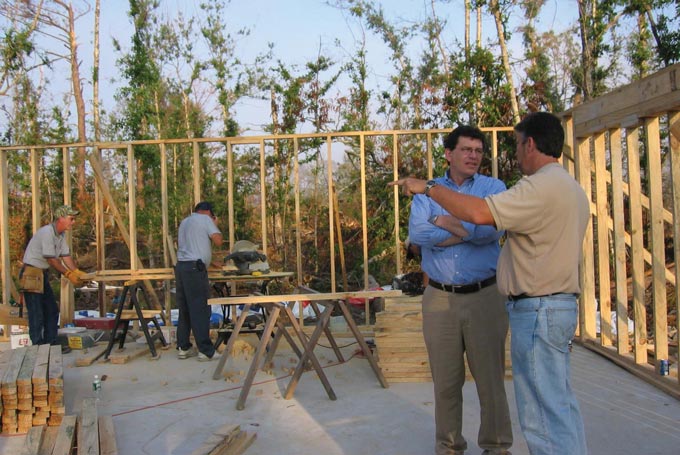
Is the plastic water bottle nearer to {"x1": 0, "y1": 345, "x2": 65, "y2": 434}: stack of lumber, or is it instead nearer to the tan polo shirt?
{"x1": 0, "y1": 345, "x2": 65, "y2": 434}: stack of lumber

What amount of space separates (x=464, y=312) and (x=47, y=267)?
558 centimetres

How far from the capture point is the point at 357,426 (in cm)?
450

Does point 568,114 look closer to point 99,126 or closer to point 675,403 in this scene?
point 675,403

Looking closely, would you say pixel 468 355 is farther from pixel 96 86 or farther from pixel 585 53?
pixel 96 86

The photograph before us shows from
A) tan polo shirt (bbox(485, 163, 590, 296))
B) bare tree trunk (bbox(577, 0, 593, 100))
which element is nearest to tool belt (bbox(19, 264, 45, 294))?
tan polo shirt (bbox(485, 163, 590, 296))

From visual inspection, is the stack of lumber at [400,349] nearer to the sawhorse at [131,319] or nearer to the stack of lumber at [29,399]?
the stack of lumber at [29,399]

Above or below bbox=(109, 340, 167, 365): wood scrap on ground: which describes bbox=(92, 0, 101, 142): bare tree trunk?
above

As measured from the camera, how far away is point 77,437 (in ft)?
13.9

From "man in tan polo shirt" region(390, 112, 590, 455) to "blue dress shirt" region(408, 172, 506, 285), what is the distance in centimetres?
63

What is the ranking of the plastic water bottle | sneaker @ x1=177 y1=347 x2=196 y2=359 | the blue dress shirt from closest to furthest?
the blue dress shirt → the plastic water bottle → sneaker @ x1=177 y1=347 x2=196 y2=359

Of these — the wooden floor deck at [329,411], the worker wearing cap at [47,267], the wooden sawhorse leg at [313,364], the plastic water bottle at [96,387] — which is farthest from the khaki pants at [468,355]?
the worker wearing cap at [47,267]

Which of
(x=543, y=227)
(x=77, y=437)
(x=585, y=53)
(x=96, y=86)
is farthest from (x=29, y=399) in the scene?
(x=96, y=86)

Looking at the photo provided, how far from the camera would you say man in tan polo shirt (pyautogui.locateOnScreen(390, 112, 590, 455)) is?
2.59 metres

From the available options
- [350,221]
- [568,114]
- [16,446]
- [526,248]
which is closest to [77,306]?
[350,221]
